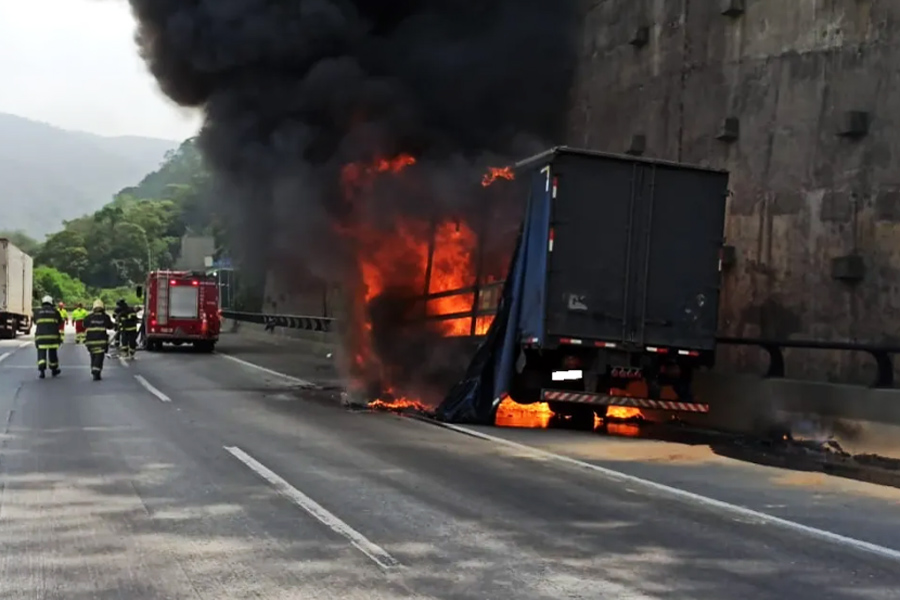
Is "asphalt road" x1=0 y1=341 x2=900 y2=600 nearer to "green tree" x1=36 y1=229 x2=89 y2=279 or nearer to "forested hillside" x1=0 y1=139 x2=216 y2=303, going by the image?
"forested hillside" x1=0 y1=139 x2=216 y2=303

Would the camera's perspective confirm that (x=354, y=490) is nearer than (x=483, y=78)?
Yes

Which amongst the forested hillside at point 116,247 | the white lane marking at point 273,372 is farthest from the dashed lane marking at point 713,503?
the forested hillside at point 116,247

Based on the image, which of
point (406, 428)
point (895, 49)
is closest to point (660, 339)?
point (406, 428)

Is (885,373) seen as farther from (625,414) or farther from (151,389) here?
(151,389)

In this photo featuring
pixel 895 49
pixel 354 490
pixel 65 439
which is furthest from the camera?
pixel 895 49

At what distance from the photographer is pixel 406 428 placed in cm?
1195

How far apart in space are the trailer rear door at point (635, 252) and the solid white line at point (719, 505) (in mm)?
1932

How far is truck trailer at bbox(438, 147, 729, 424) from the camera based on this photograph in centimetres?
1157

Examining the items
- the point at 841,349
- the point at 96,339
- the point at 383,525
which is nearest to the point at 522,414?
the point at 841,349

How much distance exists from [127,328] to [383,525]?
18.7 meters

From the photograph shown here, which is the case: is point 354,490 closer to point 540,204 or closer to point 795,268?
point 540,204

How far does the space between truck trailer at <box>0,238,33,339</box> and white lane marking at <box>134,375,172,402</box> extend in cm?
1979

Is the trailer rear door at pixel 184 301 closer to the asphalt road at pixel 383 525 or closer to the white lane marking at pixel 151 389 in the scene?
the white lane marking at pixel 151 389

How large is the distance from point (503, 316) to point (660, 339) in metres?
1.92
